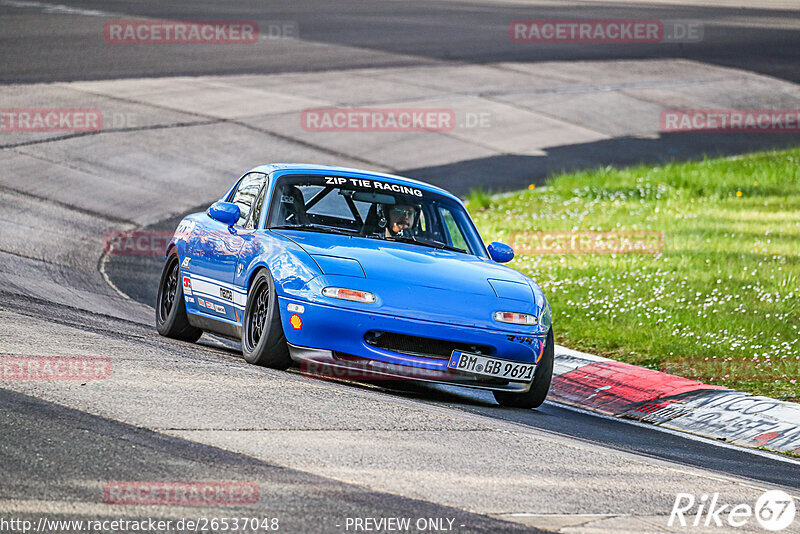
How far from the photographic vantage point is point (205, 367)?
786 centimetres

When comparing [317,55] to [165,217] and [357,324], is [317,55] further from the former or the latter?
[357,324]

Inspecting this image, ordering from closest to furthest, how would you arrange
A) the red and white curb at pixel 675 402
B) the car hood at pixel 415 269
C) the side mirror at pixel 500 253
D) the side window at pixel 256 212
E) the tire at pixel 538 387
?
the car hood at pixel 415 269 < the tire at pixel 538 387 < the red and white curb at pixel 675 402 < the side window at pixel 256 212 < the side mirror at pixel 500 253

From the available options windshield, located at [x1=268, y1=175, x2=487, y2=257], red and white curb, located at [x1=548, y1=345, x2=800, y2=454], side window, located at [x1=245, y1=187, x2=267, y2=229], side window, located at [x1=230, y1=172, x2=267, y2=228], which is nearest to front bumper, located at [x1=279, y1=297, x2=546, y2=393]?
windshield, located at [x1=268, y1=175, x2=487, y2=257]

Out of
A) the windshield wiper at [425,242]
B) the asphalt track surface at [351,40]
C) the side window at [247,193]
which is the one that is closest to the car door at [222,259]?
the side window at [247,193]

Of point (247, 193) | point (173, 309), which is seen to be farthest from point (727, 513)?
point (173, 309)

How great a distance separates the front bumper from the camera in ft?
25.9

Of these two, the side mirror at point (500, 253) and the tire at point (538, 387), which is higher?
the side mirror at point (500, 253)

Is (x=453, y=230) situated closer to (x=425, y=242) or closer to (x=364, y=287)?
(x=425, y=242)

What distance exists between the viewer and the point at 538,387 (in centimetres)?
→ 859

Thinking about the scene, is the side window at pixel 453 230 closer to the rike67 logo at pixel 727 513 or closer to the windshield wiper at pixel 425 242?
the windshield wiper at pixel 425 242

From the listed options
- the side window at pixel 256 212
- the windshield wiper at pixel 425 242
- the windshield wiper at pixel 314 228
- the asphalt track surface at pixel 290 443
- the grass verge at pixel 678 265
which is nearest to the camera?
the asphalt track surface at pixel 290 443

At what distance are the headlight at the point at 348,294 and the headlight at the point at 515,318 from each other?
2.83 feet

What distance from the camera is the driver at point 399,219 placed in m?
9.27

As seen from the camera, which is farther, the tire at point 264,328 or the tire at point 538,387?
the tire at point 538,387
